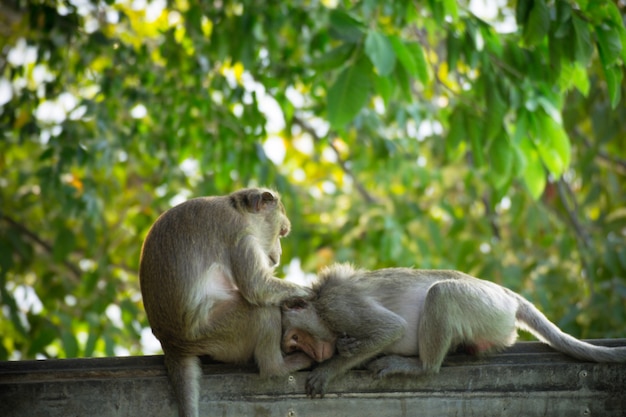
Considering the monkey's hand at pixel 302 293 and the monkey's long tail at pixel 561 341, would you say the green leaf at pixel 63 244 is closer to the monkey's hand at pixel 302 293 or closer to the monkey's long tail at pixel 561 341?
the monkey's hand at pixel 302 293

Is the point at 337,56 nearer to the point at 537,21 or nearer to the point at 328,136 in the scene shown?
the point at 537,21

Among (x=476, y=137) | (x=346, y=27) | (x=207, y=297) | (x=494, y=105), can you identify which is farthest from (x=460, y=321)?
(x=476, y=137)

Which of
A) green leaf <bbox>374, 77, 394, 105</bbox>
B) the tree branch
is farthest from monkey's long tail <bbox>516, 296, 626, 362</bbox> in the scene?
the tree branch

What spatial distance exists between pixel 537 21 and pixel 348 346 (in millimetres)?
2123

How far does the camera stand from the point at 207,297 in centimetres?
355

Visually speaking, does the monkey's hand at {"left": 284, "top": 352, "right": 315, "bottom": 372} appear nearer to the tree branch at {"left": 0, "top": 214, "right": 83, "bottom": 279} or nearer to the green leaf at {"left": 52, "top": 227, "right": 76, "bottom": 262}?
the green leaf at {"left": 52, "top": 227, "right": 76, "bottom": 262}

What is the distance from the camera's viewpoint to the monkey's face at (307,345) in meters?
3.56

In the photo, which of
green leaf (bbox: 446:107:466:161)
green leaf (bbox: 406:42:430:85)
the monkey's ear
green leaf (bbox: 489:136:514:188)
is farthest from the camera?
green leaf (bbox: 446:107:466:161)

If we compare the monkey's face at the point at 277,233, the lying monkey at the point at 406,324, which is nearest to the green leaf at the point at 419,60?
the monkey's face at the point at 277,233

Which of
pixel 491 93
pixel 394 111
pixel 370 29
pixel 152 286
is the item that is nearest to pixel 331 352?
pixel 152 286

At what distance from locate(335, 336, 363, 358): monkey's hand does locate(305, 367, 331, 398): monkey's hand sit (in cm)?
11

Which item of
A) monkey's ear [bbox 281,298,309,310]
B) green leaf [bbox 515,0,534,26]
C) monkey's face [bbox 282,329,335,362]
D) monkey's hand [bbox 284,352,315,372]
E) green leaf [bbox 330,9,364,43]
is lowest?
monkey's hand [bbox 284,352,315,372]

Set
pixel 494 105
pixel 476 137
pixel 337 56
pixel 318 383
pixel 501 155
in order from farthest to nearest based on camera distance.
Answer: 1. pixel 476 137
2. pixel 501 155
3. pixel 494 105
4. pixel 337 56
5. pixel 318 383

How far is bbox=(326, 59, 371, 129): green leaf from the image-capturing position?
4734mm
